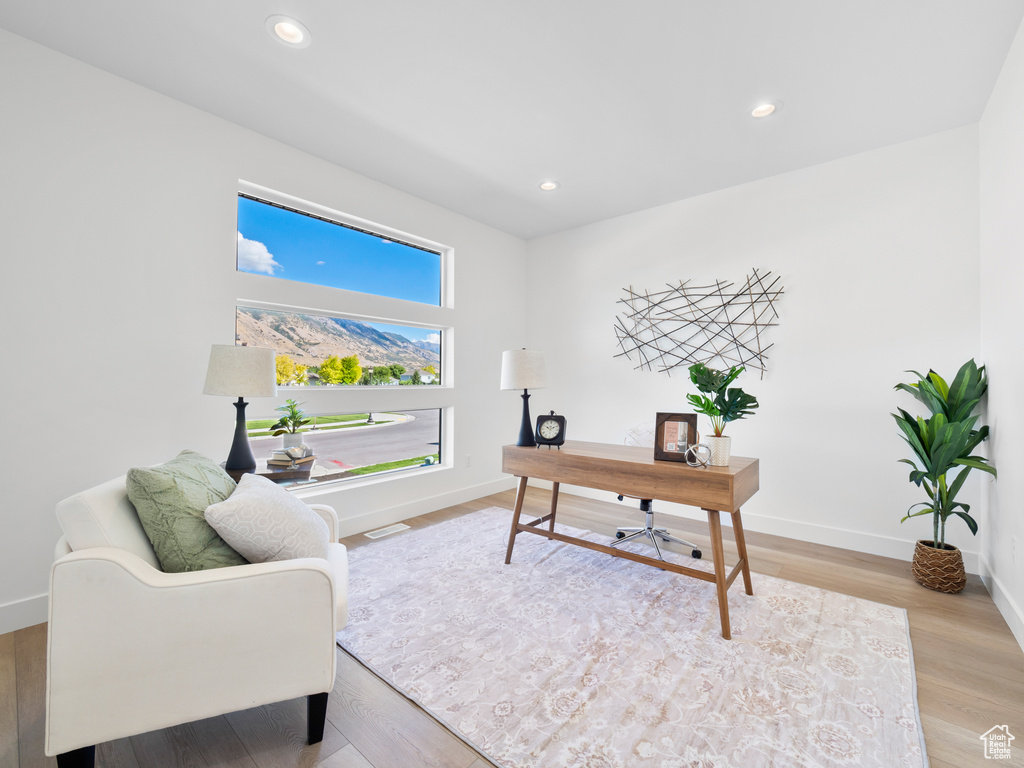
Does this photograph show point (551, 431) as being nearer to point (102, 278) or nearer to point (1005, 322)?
point (1005, 322)

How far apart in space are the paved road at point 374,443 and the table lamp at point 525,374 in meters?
1.36

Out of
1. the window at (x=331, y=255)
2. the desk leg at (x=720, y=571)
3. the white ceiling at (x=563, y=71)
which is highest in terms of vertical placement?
the white ceiling at (x=563, y=71)

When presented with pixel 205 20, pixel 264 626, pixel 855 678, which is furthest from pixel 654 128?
pixel 264 626

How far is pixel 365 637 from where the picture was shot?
6.63ft

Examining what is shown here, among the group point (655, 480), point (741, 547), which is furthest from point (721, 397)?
point (741, 547)

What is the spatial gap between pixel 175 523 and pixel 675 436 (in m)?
2.08

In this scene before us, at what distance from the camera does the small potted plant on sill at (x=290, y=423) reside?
2.79 metres

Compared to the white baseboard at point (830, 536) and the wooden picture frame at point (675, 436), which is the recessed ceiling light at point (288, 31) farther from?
the white baseboard at point (830, 536)

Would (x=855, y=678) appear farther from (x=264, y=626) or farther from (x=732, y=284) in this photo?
(x=732, y=284)

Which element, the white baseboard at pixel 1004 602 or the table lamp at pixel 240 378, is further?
the table lamp at pixel 240 378

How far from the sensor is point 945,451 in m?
2.36

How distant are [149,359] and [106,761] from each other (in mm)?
1832

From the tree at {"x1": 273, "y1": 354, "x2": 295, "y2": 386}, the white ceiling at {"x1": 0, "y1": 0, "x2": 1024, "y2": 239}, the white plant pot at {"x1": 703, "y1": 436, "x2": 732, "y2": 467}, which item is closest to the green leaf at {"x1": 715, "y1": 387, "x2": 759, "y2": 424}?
the white plant pot at {"x1": 703, "y1": 436, "x2": 732, "y2": 467}

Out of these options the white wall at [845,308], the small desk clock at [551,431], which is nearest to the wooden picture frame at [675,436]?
the small desk clock at [551,431]
